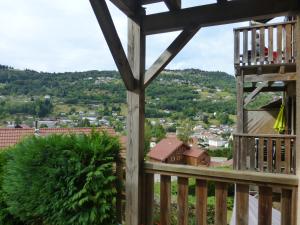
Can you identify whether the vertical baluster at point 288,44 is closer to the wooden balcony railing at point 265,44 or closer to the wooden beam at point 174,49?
the wooden balcony railing at point 265,44

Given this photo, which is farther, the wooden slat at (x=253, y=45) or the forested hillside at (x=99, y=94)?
the forested hillside at (x=99, y=94)

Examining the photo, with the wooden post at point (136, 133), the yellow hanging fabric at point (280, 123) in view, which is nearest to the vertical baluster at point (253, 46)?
the yellow hanging fabric at point (280, 123)

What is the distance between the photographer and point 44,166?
2.64 m

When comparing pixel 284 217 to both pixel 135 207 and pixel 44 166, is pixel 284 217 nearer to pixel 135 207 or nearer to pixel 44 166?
pixel 135 207

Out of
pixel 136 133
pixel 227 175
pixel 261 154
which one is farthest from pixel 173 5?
pixel 261 154

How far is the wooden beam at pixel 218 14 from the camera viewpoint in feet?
6.47

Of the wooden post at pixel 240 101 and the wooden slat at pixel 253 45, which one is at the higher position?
the wooden slat at pixel 253 45

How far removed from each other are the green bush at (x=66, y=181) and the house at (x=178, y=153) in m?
16.8

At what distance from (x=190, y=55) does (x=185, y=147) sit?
15.2 metres

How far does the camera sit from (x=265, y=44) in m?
5.14

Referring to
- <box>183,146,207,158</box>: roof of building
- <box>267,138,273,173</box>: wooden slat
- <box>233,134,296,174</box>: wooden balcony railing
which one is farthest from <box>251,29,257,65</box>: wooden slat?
<box>183,146,207,158</box>: roof of building

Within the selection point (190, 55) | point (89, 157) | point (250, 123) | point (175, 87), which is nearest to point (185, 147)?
point (175, 87)

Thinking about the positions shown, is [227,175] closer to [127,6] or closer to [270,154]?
[127,6]

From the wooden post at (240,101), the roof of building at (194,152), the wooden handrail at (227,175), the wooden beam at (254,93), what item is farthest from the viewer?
the roof of building at (194,152)
